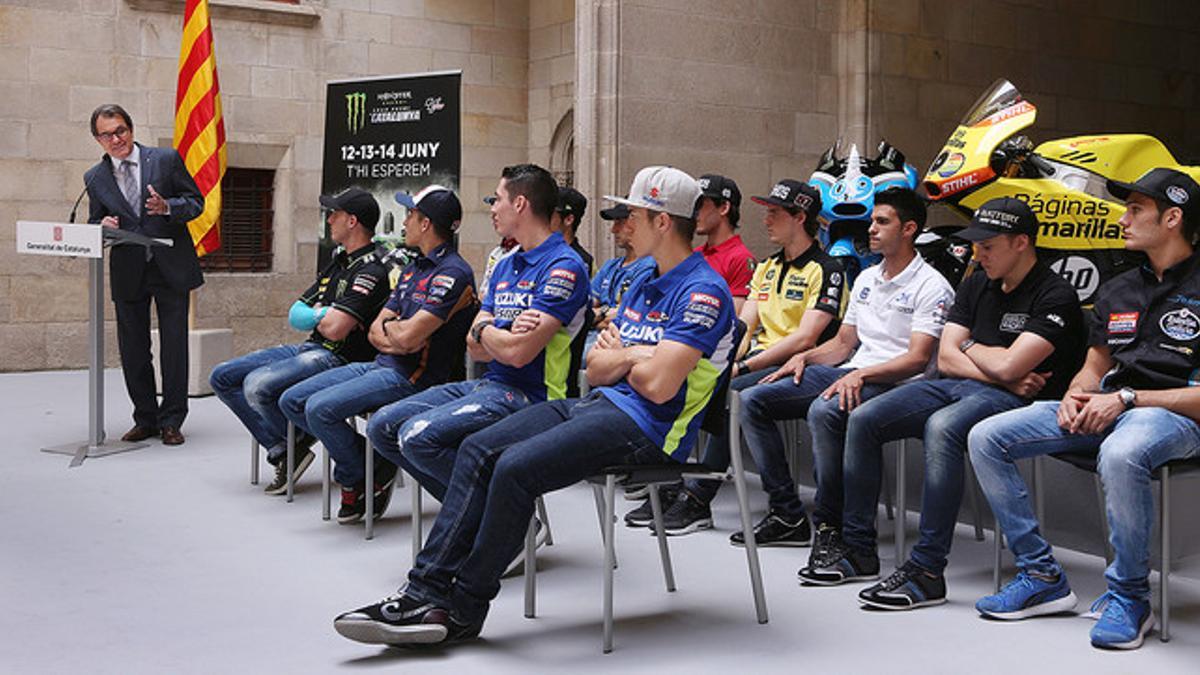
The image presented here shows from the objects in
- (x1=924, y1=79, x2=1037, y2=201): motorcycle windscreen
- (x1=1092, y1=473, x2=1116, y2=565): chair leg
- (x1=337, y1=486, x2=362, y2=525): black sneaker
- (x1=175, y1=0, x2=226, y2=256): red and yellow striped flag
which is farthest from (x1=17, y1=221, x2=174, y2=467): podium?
(x1=1092, y1=473, x2=1116, y2=565): chair leg

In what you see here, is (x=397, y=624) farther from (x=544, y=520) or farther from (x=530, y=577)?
(x=544, y=520)

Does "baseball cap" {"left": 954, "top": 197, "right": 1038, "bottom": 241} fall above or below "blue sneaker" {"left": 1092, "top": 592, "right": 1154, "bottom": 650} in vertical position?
above

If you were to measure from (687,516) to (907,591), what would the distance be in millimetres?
1298

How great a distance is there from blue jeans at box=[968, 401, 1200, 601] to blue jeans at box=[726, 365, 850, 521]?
1012 mm

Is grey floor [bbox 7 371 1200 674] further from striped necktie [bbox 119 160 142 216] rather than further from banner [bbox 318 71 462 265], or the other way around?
banner [bbox 318 71 462 265]

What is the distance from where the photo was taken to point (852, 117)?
368 inches

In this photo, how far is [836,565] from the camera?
4.50m

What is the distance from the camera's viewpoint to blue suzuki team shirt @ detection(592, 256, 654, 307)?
6.08 meters

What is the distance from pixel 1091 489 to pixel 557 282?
2013mm

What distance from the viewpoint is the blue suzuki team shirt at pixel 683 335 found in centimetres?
376

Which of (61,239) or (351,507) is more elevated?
(61,239)

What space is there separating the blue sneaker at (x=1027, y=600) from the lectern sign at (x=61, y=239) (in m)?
4.53

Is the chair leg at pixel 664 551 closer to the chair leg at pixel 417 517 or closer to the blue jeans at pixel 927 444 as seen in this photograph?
the blue jeans at pixel 927 444

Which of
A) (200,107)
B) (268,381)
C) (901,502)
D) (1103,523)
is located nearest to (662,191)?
(901,502)
